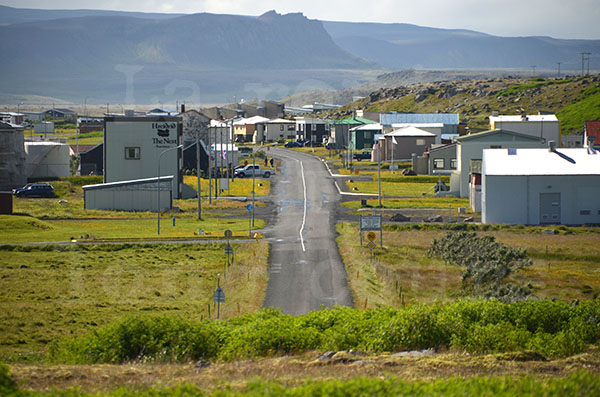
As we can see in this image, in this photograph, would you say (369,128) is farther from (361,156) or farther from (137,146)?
(137,146)

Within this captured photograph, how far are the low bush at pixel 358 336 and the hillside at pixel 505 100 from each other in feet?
330

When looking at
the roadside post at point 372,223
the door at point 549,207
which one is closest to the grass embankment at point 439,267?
the roadside post at point 372,223

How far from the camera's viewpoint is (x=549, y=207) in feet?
169

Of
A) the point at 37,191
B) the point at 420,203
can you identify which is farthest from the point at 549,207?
the point at 37,191

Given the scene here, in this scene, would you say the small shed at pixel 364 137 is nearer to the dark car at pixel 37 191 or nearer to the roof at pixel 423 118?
the roof at pixel 423 118

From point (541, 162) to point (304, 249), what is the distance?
66.6ft

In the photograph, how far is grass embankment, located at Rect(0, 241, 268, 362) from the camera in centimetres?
2639

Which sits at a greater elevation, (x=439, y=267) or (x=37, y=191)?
(x=37, y=191)

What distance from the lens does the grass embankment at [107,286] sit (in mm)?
26391

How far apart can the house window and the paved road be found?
13.0 metres

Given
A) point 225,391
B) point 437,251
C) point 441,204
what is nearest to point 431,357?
point 225,391

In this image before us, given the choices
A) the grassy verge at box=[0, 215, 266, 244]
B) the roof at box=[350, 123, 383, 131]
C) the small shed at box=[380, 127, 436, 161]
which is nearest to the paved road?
the grassy verge at box=[0, 215, 266, 244]

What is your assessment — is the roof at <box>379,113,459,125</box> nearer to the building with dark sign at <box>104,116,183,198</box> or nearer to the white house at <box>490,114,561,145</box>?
the white house at <box>490,114,561,145</box>

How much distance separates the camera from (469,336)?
20.0 metres
